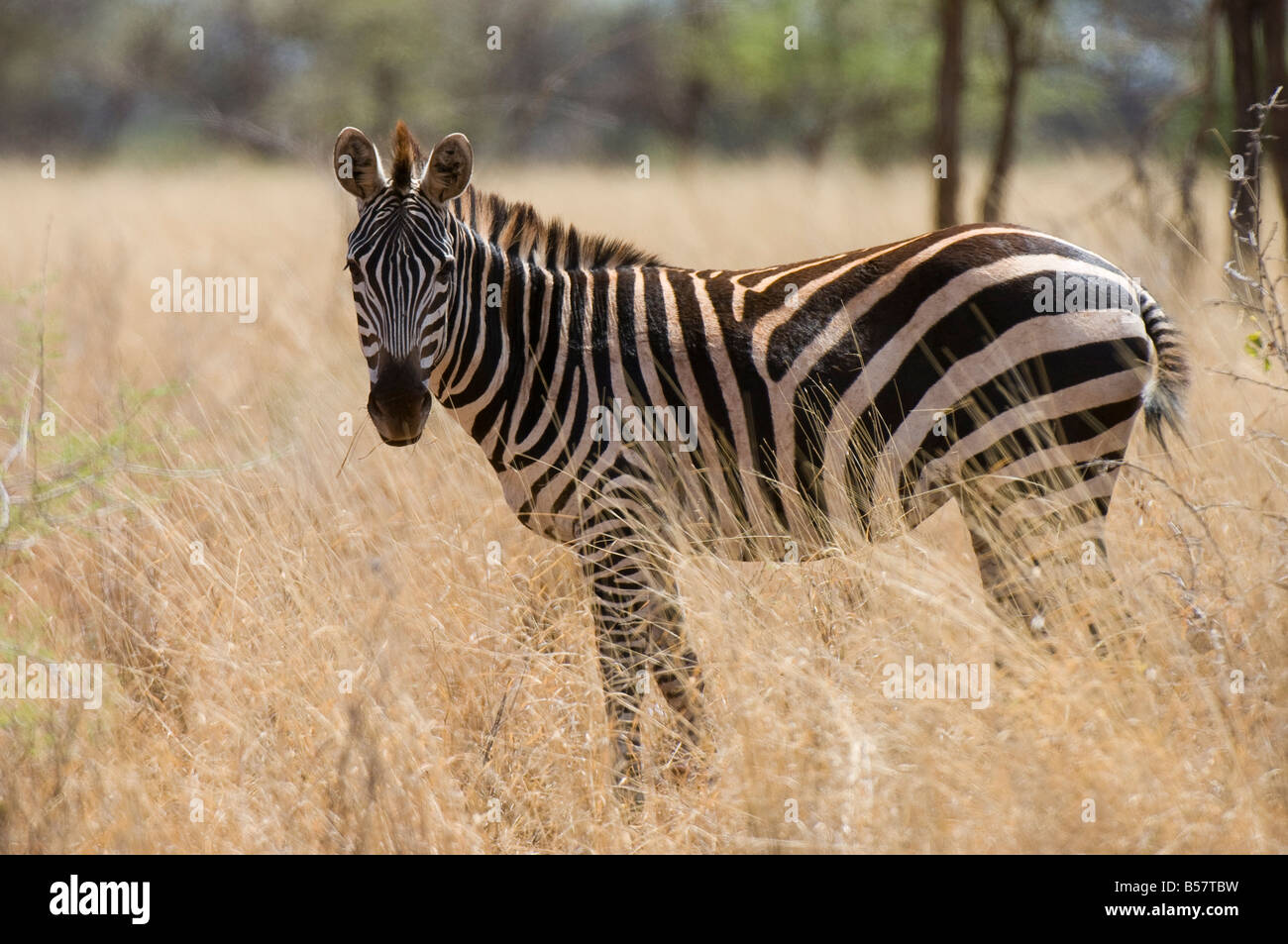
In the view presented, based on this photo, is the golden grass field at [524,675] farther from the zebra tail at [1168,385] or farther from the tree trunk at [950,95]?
the tree trunk at [950,95]

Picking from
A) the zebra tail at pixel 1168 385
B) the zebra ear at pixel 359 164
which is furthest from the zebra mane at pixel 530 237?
the zebra tail at pixel 1168 385

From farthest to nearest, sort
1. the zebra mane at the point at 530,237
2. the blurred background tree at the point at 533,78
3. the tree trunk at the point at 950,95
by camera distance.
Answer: the blurred background tree at the point at 533,78, the tree trunk at the point at 950,95, the zebra mane at the point at 530,237

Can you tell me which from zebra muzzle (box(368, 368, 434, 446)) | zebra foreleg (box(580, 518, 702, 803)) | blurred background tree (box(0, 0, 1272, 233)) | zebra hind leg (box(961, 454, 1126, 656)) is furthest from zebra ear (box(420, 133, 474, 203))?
blurred background tree (box(0, 0, 1272, 233))

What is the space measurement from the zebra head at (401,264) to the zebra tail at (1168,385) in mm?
2229

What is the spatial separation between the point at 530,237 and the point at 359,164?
65cm

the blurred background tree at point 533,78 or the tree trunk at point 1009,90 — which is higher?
the blurred background tree at point 533,78

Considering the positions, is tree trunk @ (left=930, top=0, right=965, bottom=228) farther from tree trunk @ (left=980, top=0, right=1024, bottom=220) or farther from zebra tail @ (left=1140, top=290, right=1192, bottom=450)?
zebra tail @ (left=1140, top=290, right=1192, bottom=450)

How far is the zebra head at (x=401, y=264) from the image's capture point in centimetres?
353

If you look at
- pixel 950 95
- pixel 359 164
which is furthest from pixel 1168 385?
pixel 950 95

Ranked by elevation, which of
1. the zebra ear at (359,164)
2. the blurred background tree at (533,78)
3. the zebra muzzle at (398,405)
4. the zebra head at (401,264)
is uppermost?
the blurred background tree at (533,78)

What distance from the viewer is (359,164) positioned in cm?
368

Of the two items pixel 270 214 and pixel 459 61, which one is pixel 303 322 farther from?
pixel 459 61

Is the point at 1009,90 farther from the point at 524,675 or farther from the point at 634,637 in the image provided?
the point at 524,675
